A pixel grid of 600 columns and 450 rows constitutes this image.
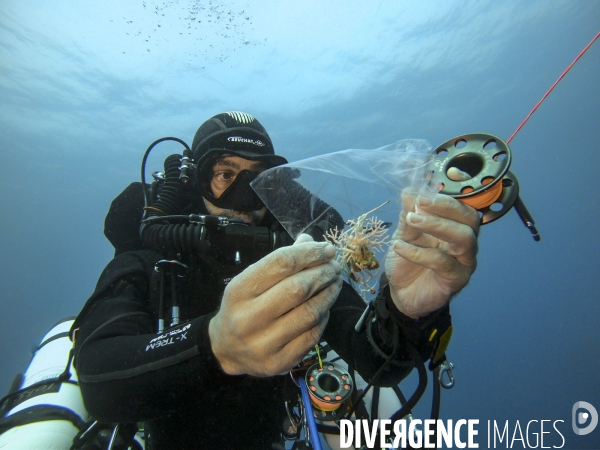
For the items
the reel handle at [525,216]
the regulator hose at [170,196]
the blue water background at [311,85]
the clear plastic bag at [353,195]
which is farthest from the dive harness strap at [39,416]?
the blue water background at [311,85]

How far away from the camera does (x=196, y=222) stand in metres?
2.61

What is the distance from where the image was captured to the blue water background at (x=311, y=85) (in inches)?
811

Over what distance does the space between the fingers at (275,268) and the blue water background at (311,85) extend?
22.7 metres

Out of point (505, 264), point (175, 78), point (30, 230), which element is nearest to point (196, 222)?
point (175, 78)

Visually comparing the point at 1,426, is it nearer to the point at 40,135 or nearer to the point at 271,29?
the point at 271,29

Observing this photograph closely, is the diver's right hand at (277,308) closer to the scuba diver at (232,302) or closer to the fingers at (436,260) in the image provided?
the scuba diver at (232,302)

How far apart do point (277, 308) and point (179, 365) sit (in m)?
0.70

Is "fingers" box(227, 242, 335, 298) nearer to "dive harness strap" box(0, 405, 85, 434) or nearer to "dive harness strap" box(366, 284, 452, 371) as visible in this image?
"dive harness strap" box(366, 284, 452, 371)

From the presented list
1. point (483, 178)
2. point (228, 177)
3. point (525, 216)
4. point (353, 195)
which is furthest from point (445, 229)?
point (228, 177)

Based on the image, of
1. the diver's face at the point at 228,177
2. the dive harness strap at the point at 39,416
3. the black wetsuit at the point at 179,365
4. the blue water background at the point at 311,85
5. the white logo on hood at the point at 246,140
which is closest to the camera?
the black wetsuit at the point at 179,365

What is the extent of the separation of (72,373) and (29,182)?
192ft

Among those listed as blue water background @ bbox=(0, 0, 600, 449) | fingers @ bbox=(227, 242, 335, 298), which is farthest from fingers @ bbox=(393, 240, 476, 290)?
blue water background @ bbox=(0, 0, 600, 449)

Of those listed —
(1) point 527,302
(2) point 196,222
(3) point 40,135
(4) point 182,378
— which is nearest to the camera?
(4) point 182,378

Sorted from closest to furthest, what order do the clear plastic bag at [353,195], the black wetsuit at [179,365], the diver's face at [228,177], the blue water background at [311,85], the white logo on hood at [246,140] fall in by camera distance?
the black wetsuit at [179,365], the clear plastic bag at [353,195], the diver's face at [228,177], the white logo on hood at [246,140], the blue water background at [311,85]
